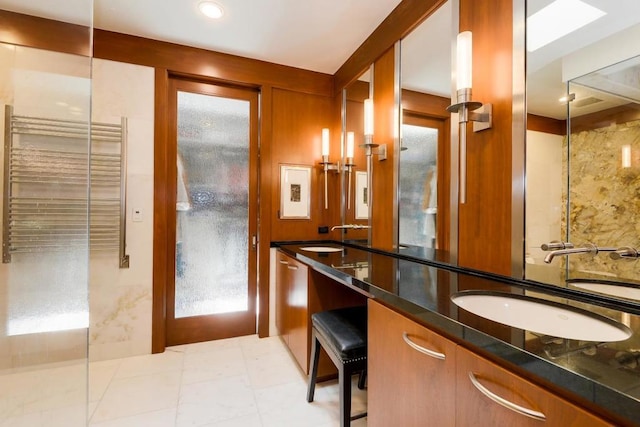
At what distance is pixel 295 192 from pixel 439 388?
215 cm

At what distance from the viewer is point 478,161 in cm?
136

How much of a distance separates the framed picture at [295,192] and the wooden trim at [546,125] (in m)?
1.92

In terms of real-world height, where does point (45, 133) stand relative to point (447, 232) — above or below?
above

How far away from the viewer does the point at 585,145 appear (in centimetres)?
98

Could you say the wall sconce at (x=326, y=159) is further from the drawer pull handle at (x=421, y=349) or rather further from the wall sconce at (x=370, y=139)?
the drawer pull handle at (x=421, y=349)

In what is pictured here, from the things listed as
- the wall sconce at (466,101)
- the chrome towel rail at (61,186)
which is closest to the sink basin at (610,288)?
the wall sconce at (466,101)

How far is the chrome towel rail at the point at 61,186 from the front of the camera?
1852mm

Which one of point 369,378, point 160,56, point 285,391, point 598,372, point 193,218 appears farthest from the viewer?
point 193,218

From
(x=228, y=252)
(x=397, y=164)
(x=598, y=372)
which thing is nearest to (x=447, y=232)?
(x=397, y=164)

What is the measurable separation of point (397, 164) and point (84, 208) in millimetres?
2234

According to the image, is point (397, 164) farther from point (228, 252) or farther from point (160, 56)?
point (160, 56)

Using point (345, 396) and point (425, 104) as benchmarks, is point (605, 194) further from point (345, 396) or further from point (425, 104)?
point (345, 396)

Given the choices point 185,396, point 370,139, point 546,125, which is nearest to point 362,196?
point 370,139

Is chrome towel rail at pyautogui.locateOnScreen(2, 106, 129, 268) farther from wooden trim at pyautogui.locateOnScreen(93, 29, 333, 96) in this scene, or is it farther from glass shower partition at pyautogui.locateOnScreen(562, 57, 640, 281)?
glass shower partition at pyautogui.locateOnScreen(562, 57, 640, 281)
